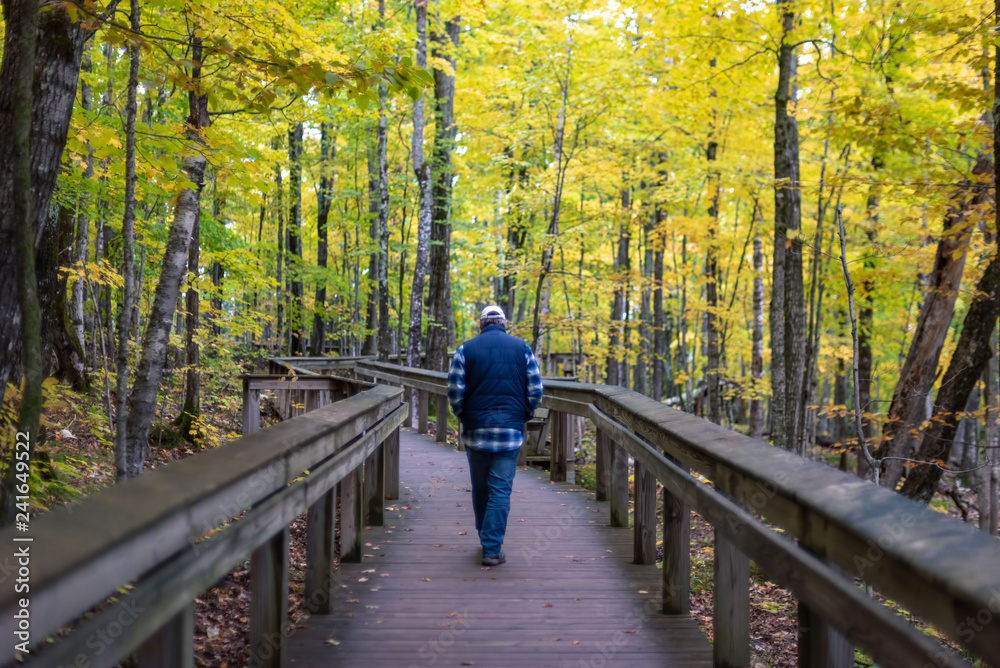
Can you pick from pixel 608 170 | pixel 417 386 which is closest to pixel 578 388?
pixel 417 386

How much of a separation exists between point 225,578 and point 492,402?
10.1 ft

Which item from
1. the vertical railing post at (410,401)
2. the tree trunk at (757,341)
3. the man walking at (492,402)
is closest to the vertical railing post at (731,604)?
the man walking at (492,402)

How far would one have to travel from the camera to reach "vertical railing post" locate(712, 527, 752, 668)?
3.19 meters

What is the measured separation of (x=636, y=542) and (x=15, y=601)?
448cm

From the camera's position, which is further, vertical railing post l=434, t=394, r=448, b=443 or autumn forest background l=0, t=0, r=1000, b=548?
vertical railing post l=434, t=394, r=448, b=443

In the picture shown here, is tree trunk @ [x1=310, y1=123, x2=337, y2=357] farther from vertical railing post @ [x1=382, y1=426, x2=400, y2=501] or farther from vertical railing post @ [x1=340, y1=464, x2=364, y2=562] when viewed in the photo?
vertical railing post @ [x1=340, y1=464, x2=364, y2=562]

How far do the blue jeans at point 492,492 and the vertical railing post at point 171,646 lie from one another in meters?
3.34

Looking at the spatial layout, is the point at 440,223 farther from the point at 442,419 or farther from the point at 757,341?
the point at 757,341

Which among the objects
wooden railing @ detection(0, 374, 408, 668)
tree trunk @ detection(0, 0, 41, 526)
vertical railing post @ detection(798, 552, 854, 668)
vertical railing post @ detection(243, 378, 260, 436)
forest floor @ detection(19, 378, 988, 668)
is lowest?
forest floor @ detection(19, 378, 988, 668)

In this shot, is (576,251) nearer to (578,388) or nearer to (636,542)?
(578,388)

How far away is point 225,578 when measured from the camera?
655 cm

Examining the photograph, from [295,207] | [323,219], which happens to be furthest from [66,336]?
[323,219]

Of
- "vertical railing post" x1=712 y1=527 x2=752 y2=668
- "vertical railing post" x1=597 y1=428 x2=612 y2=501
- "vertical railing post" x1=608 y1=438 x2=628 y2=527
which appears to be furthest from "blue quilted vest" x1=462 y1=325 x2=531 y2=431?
"vertical railing post" x1=712 y1=527 x2=752 y2=668

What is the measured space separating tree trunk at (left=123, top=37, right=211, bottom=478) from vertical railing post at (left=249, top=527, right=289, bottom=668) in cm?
450
